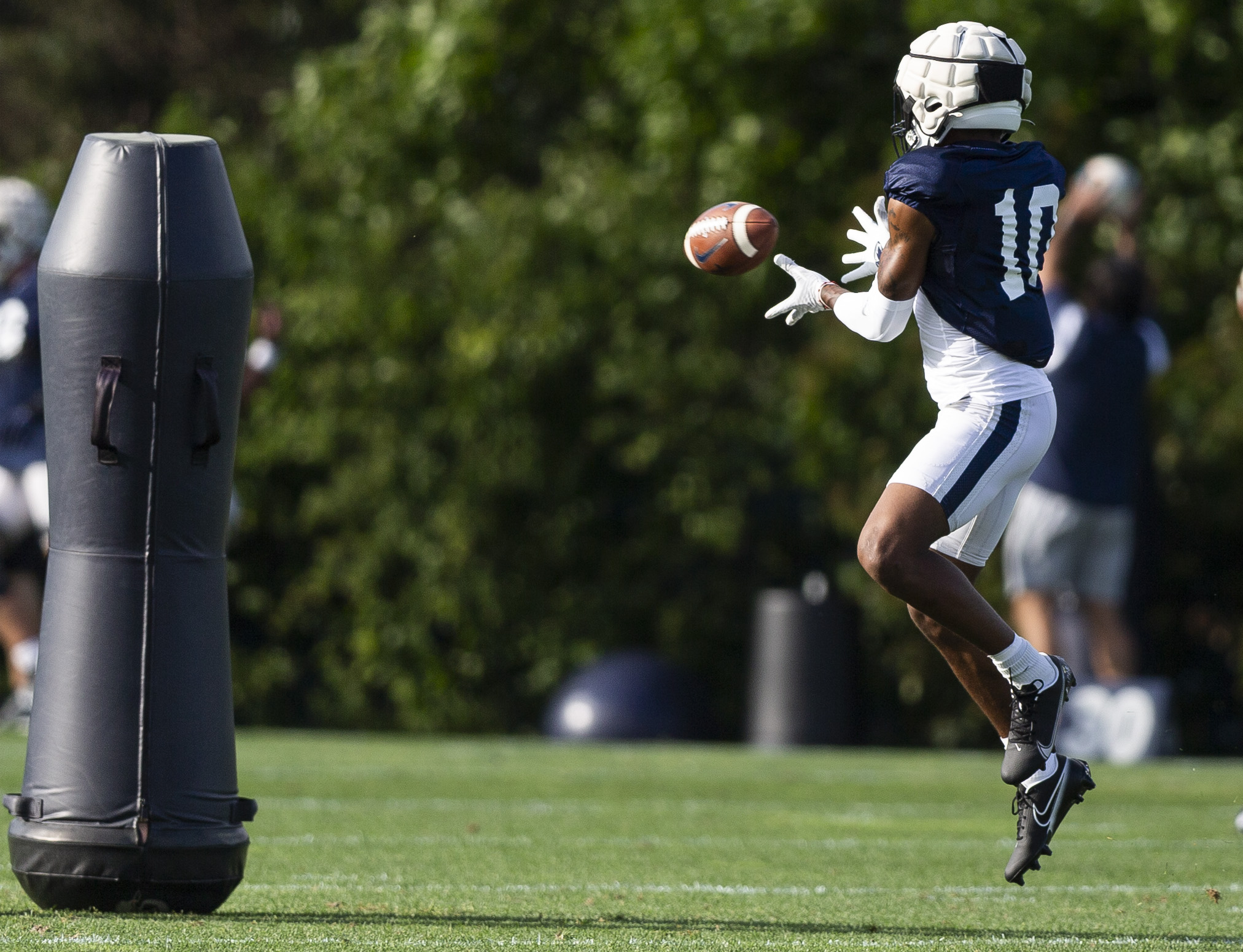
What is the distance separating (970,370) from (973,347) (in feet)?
0.19

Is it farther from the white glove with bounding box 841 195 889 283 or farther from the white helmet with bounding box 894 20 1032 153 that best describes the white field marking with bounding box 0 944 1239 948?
the white helmet with bounding box 894 20 1032 153

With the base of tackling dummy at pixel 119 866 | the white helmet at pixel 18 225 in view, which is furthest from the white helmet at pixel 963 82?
the white helmet at pixel 18 225

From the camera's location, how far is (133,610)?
15.2ft

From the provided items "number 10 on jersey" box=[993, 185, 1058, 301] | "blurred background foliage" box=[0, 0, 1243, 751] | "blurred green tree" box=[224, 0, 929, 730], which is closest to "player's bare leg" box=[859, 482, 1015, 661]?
"number 10 on jersey" box=[993, 185, 1058, 301]

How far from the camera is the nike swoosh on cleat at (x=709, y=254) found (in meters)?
5.35

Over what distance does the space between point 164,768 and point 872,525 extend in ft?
5.60

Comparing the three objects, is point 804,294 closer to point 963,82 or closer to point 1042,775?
point 963,82

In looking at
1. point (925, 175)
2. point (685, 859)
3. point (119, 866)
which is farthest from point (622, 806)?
point (925, 175)

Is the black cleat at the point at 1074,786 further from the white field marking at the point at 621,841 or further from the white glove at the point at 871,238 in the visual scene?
the white field marking at the point at 621,841

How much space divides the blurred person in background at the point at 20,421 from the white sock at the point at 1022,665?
16.9 feet

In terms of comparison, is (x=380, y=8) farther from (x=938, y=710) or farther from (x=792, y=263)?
(x=792, y=263)

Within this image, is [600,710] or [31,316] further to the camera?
[600,710]

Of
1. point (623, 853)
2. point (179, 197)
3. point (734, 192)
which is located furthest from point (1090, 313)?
point (179, 197)

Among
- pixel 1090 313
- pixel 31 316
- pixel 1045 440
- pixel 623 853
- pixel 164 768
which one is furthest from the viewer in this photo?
pixel 1090 313
